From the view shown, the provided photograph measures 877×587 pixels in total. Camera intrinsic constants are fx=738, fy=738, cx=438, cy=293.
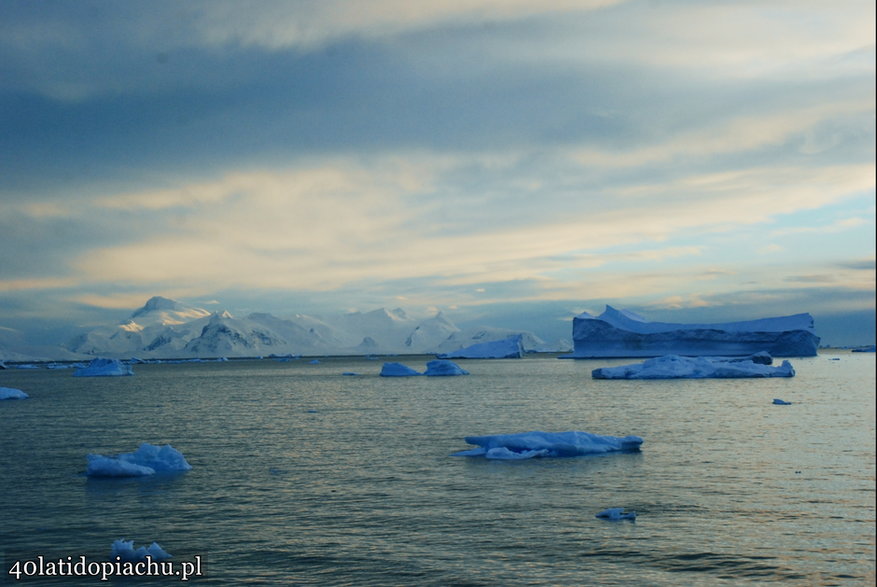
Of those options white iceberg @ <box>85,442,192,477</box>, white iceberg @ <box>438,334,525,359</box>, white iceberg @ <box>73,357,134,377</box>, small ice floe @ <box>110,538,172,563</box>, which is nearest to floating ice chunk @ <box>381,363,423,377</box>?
white iceberg @ <box>438,334,525,359</box>

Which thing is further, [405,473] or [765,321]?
[765,321]

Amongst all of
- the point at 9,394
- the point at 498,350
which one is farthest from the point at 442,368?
the point at 9,394

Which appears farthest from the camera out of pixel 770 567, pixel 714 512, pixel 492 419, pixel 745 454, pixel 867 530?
pixel 492 419

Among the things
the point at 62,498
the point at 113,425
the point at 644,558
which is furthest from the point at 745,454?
the point at 113,425

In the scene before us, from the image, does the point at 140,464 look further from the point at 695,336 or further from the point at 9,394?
the point at 695,336

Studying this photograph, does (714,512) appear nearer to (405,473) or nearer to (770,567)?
(770,567)

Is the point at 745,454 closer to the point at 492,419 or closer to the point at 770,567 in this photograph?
the point at 770,567

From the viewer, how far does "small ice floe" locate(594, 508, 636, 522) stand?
15.5 metres

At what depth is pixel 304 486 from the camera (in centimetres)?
1977

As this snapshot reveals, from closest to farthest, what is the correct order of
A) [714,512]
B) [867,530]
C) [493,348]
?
[867,530] < [714,512] < [493,348]

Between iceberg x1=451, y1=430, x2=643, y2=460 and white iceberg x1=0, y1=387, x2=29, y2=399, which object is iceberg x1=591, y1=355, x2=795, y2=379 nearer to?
iceberg x1=451, y1=430, x2=643, y2=460

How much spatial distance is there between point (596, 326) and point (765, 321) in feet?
69.8

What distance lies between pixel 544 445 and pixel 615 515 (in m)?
7.98

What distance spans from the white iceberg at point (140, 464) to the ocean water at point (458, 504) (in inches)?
20.8
